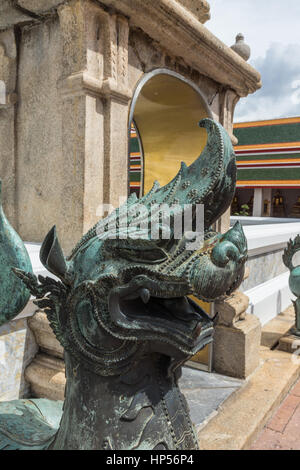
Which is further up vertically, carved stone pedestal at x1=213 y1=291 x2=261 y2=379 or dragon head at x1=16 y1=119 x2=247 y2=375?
dragon head at x1=16 y1=119 x2=247 y2=375

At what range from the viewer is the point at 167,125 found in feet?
15.5

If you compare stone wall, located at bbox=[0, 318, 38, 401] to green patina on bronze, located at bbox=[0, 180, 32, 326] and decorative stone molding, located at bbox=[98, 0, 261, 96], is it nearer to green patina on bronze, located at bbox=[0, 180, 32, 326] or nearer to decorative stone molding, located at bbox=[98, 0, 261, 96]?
green patina on bronze, located at bbox=[0, 180, 32, 326]

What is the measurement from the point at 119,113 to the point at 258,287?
11.1 feet

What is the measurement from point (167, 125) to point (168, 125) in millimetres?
17

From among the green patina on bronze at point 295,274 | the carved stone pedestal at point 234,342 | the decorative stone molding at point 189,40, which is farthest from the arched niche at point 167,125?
the carved stone pedestal at point 234,342

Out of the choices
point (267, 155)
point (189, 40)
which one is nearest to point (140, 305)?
point (189, 40)

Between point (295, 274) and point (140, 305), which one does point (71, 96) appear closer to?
point (140, 305)

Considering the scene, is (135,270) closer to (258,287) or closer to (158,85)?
(158,85)

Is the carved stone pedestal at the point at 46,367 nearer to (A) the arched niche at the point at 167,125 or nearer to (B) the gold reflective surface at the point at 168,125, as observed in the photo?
(A) the arched niche at the point at 167,125

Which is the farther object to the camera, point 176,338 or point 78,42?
point 78,42

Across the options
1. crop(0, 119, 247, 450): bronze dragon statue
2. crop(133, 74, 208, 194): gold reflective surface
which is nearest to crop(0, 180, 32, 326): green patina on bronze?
crop(0, 119, 247, 450): bronze dragon statue

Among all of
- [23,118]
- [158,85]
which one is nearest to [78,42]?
[23,118]

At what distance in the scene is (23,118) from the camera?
2.96m

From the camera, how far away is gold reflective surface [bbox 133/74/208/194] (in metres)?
4.04
